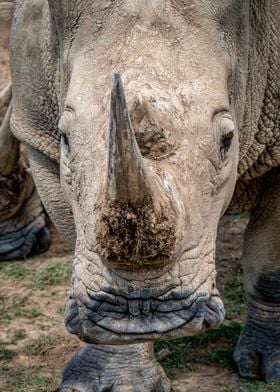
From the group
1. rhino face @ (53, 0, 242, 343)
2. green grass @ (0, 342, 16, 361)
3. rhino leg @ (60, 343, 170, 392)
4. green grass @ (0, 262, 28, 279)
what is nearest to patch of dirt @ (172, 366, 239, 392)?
rhino leg @ (60, 343, 170, 392)

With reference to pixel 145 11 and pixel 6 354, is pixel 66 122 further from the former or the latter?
pixel 6 354

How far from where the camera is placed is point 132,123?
3.12 m

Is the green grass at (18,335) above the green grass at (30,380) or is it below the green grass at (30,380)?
above

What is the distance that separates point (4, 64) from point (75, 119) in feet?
10.8

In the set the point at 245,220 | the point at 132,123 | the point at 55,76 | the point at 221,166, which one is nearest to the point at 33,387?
the point at 55,76

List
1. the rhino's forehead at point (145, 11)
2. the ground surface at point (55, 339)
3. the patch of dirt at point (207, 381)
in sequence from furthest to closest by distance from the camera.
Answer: the ground surface at point (55, 339) < the patch of dirt at point (207, 381) < the rhino's forehead at point (145, 11)

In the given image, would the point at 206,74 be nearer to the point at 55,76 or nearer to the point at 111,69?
the point at 111,69

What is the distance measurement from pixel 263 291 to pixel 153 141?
2269mm

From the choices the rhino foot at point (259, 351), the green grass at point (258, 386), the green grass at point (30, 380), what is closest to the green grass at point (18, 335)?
the green grass at point (30, 380)

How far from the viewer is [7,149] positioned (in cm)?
643

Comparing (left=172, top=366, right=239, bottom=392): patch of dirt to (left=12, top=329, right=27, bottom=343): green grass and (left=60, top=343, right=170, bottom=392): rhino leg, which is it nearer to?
(left=60, top=343, right=170, bottom=392): rhino leg

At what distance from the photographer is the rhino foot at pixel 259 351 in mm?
5090

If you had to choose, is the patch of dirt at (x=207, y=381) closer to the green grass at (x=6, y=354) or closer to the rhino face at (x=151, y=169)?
the green grass at (x=6, y=354)

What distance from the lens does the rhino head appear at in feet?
10.1
